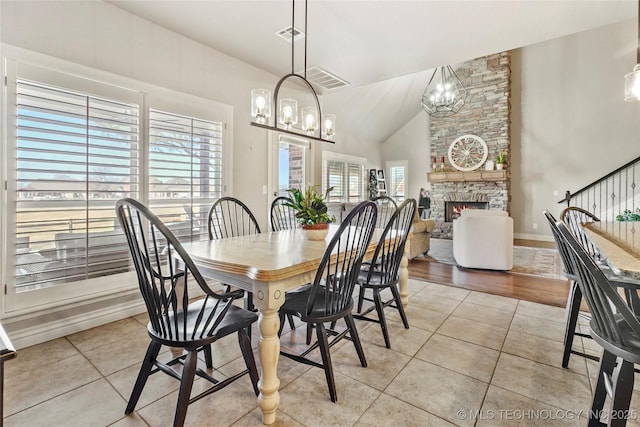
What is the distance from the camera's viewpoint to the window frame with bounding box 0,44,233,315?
6.82 feet

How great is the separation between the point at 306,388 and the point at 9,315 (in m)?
2.12

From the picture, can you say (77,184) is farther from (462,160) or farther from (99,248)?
(462,160)

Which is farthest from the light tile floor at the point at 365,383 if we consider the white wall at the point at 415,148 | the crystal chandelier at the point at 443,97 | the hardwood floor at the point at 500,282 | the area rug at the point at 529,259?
the white wall at the point at 415,148

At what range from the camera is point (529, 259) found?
5148 mm

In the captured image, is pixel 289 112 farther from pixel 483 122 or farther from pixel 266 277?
pixel 483 122

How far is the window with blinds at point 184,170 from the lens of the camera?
9.43 ft

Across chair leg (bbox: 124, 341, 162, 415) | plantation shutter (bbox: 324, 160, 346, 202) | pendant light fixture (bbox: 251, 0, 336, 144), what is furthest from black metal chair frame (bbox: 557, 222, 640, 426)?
plantation shutter (bbox: 324, 160, 346, 202)

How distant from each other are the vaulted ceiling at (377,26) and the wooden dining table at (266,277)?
2.06 m

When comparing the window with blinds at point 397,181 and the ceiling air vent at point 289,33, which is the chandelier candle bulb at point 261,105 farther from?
the window with blinds at point 397,181

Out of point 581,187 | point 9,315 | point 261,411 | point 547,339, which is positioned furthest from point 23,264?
point 581,187

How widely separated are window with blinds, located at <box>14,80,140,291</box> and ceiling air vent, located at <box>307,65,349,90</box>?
2072mm

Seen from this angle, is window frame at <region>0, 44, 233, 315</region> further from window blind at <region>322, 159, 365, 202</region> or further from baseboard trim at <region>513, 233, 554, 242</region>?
baseboard trim at <region>513, 233, 554, 242</region>

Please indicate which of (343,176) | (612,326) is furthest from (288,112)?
(343,176)

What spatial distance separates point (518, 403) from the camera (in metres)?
1.61
